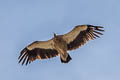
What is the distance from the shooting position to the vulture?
2520 centimetres

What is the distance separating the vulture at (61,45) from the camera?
2520 centimetres

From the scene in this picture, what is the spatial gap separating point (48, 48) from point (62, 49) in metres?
1.54

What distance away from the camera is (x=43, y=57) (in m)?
26.2

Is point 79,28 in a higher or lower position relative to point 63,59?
higher

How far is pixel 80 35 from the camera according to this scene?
26.1 meters

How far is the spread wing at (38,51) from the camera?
85.9 feet

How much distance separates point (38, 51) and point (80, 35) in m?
2.66

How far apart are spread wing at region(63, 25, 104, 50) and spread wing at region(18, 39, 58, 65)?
3.22 feet

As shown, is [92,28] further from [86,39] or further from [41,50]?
[41,50]

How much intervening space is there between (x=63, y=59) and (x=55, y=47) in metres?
0.87

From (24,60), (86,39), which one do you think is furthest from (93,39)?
(24,60)

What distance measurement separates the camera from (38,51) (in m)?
26.6

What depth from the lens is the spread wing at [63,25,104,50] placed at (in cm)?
2580

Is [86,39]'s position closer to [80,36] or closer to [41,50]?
[80,36]
